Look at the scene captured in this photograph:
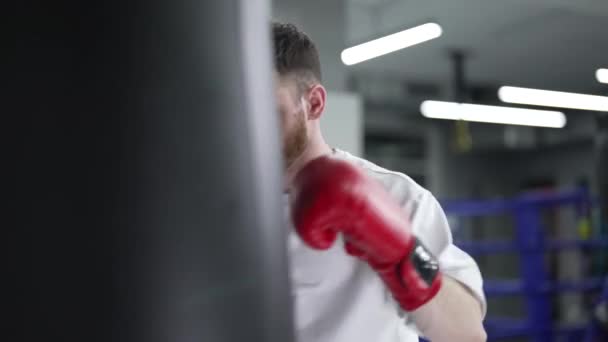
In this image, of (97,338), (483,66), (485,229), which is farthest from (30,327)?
(485,229)

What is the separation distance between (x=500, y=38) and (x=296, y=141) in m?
6.36

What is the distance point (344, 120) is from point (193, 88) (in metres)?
3.01

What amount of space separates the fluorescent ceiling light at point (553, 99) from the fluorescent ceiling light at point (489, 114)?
0.13 meters

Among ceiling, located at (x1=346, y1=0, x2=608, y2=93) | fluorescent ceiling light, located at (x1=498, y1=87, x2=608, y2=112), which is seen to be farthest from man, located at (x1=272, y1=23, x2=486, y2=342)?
fluorescent ceiling light, located at (x1=498, y1=87, x2=608, y2=112)

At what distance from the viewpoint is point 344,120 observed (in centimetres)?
342

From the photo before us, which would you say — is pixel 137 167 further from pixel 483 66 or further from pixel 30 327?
pixel 483 66

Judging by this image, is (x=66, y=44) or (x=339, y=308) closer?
(x=66, y=44)

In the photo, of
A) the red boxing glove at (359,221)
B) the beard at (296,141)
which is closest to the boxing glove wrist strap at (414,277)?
the red boxing glove at (359,221)

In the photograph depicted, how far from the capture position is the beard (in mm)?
1035

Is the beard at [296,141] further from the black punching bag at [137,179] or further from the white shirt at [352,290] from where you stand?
the black punching bag at [137,179]

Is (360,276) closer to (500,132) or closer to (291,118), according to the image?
(291,118)

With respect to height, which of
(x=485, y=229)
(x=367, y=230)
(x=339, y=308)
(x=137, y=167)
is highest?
(x=137, y=167)

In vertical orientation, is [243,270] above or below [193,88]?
below

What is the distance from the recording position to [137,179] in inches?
16.2
